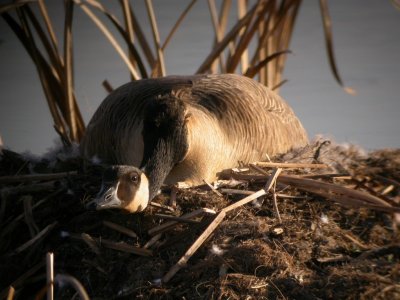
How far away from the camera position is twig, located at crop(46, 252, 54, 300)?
289cm

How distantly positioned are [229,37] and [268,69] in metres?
0.85

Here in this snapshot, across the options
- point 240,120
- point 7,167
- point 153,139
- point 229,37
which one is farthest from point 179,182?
point 229,37

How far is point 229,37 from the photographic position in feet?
19.2

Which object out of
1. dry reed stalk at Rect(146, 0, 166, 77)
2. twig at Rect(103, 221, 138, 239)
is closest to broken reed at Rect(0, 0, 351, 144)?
dry reed stalk at Rect(146, 0, 166, 77)

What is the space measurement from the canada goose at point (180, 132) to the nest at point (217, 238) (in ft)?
0.68

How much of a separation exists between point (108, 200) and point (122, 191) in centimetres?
12

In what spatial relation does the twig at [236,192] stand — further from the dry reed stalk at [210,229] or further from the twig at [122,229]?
the twig at [122,229]

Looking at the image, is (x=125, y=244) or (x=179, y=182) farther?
(x=179, y=182)

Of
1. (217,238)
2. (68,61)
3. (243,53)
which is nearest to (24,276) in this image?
(217,238)

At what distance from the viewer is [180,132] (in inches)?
154

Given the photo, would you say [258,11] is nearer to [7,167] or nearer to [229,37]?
[229,37]

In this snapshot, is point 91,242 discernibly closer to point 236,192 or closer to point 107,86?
point 236,192

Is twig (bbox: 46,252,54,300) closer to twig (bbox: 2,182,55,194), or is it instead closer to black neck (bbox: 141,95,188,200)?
twig (bbox: 2,182,55,194)

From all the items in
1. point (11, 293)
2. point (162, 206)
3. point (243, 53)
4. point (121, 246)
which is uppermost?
point (243, 53)
